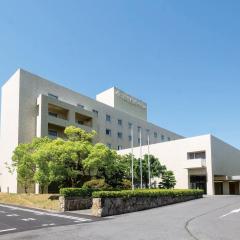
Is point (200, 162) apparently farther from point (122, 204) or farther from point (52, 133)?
point (122, 204)

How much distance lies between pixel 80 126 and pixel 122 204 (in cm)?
2900

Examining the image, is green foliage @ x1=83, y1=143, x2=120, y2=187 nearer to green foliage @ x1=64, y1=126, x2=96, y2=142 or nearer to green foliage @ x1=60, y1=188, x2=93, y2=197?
green foliage @ x1=64, y1=126, x2=96, y2=142

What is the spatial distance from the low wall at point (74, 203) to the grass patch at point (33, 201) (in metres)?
1.29

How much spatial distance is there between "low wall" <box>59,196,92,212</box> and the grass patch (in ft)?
4.23

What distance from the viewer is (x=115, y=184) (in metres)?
38.9

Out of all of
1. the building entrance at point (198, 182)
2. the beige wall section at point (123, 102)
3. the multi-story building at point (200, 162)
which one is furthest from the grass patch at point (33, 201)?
the beige wall section at point (123, 102)

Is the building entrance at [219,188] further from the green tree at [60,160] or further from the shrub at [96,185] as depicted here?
the green tree at [60,160]

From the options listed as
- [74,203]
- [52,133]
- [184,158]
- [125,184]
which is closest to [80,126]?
[52,133]

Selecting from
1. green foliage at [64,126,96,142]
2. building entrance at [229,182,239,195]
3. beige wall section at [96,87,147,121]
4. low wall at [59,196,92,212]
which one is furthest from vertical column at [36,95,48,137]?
building entrance at [229,182,239,195]

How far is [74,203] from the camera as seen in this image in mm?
26359

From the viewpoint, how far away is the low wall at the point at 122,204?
21750mm

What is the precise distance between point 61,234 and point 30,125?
34.2 m

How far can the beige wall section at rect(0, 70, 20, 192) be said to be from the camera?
4506 centimetres

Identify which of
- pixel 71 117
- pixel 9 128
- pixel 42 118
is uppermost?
pixel 71 117
